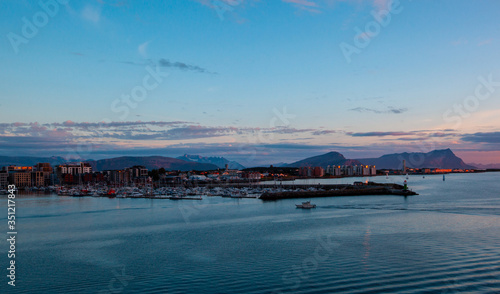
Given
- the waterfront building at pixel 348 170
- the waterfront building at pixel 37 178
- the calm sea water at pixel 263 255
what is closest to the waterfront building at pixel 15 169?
the waterfront building at pixel 37 178

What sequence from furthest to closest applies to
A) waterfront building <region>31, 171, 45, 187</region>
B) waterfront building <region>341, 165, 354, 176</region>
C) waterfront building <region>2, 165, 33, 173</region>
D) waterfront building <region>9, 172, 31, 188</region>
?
waterfront building <region>341, 165, 354, 176</region>, waterfront building <region>2, 165, 33, 173</region>, waterfront building <region>31, 171, 45, 187</region>, waterfront building <region>9, 172, 31, 188</region>

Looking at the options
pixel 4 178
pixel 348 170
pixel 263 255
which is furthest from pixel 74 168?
pixel 348 170

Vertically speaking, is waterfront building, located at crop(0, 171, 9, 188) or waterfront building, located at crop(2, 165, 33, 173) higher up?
waterfront building, located at crop(2, 165, 33, 173)

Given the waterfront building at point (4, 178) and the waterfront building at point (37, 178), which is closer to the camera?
the waterfront building at point (4, 178)

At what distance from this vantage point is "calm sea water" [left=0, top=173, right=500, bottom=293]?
7.53 meters

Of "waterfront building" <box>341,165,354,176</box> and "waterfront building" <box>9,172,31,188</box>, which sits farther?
"waterfront building" <box>341,165,354,176</box>

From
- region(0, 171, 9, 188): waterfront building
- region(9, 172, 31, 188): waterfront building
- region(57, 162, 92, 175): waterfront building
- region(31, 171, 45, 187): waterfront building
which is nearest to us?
region(0, 171, 9, 188): waterfront building

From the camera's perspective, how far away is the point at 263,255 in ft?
33.0

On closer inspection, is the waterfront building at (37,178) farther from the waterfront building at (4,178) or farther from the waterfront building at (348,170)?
the waterfront building at (348,170)

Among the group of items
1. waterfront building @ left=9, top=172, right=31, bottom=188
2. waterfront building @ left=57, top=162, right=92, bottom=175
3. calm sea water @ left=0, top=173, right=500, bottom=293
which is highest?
waterfront building @ left=57, top=162, right=92, bottom=175

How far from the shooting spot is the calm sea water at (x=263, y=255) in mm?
7527

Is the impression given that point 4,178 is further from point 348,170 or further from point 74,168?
point 348,170

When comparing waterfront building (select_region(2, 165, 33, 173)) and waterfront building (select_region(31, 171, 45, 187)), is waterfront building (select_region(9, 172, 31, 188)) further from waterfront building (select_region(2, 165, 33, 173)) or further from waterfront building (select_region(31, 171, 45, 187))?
A: waterfront building (select_region(2, 165, 33, 173))

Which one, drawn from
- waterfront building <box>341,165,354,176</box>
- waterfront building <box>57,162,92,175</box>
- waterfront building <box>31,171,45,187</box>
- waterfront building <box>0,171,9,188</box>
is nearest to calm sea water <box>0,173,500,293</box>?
waterfront building <box>0,171,9,188</box>
